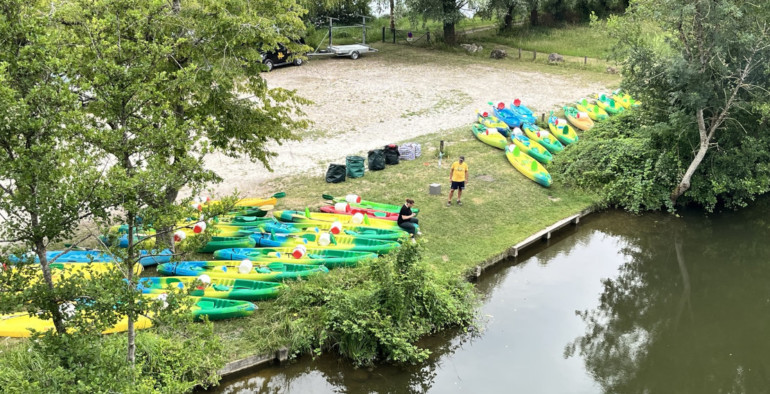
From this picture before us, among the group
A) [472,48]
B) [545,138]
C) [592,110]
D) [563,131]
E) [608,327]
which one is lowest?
[608,327]

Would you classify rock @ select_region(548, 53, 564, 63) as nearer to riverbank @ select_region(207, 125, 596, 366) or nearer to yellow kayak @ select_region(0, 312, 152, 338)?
riverbank @ select_region(207, 125, 596, 366)

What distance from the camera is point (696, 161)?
15.8 metres

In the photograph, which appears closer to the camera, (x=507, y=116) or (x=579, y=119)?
(x=507, y=116)

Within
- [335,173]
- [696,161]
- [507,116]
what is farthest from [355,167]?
[696,161]

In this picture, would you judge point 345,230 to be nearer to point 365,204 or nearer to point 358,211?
point 358,211

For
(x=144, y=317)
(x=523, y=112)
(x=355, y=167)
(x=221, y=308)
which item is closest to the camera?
(x=144, y=317)

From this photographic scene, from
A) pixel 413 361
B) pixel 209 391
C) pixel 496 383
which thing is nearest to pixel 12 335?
pixel 209 391

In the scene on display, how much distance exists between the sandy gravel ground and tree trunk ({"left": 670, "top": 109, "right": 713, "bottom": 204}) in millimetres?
7454

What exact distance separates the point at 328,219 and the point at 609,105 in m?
13.3

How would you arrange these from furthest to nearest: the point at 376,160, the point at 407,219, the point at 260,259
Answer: the point at 376,160
the point at 407,219
the point at 260,259

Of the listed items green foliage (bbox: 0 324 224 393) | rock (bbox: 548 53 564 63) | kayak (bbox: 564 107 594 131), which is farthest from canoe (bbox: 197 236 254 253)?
rock (bbox: 548 53 564 63)

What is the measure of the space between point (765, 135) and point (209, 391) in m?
14.7

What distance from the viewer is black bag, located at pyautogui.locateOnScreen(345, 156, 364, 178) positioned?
17.0 meters

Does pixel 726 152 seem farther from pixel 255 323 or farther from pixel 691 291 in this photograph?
pixel 255 323
